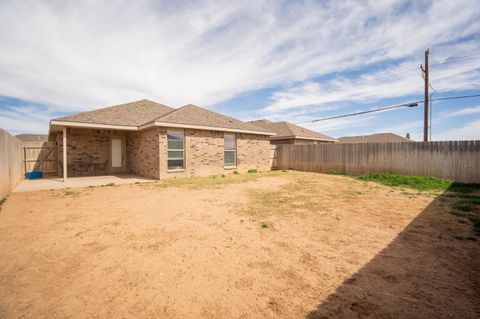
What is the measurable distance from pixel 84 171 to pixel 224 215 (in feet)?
42.8

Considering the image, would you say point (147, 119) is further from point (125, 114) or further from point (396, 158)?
point (396, 158)

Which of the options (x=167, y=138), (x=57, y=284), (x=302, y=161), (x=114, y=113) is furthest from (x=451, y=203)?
(x=114, y=113)

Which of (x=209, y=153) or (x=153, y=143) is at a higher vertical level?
(x=153, y=143)

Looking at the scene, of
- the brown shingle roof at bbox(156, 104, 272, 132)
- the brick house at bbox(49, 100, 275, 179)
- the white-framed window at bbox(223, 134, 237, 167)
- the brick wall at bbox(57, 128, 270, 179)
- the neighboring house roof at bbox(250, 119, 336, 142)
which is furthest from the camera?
the neighboring house roof at bbox(250, 119, 336, 142)

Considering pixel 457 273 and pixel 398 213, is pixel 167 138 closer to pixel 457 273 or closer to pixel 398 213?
pixel 398 213

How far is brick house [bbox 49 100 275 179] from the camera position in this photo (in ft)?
42.1

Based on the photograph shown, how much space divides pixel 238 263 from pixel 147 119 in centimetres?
1452

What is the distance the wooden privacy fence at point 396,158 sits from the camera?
1066 centimetres

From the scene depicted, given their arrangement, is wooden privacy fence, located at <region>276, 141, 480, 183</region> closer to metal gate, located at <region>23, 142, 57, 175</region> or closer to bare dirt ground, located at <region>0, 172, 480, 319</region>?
bare dirt ground, located at <region>0, 172, 480, 319</region>

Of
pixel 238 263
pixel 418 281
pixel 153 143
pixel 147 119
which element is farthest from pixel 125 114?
pixel 418 281

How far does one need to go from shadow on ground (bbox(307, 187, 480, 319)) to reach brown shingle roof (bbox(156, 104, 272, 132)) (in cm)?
1166

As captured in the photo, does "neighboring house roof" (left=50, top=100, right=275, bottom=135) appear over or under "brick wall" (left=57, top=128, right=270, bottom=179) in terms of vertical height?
over

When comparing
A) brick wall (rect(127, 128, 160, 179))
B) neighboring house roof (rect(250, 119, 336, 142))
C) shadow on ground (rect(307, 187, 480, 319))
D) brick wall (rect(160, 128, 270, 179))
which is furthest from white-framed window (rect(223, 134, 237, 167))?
shadow on ground (rect(307, 187, 480, 319))

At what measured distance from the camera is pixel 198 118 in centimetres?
1493
